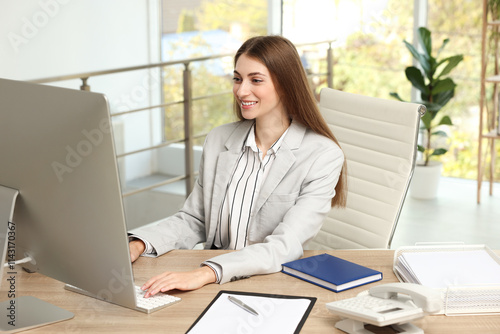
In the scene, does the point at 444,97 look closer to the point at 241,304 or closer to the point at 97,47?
the point at 97,47

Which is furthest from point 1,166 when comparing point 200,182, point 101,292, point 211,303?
point 200,182

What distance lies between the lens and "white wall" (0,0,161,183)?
4.42 metres

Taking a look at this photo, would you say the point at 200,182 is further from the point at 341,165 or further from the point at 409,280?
the point at 409,280

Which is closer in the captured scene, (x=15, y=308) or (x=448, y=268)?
(x=15, y=308)

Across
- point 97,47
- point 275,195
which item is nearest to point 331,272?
point 275,195

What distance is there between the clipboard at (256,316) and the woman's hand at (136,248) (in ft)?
1.05

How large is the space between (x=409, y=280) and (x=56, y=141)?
2.78 ft

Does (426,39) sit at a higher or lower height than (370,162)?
higher

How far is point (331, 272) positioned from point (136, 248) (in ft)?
1.69

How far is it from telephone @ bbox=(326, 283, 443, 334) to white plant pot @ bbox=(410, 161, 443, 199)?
333 cm

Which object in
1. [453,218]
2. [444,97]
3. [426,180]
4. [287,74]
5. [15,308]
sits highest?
[287,74]

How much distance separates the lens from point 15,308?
4.57 ft

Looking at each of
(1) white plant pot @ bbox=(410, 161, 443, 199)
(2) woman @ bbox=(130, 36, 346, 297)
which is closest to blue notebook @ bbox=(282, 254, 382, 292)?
(2) woman @ bbox=(130, 36, 346, 297)

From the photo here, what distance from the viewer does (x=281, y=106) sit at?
192cm
